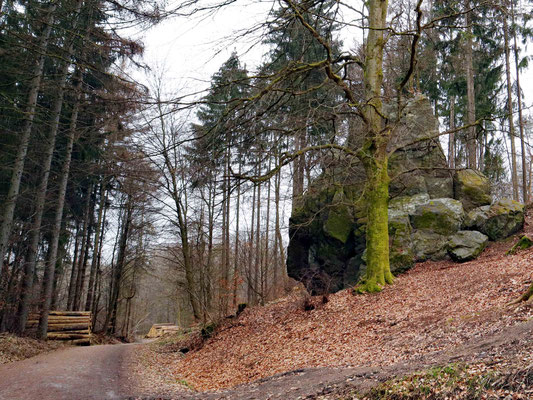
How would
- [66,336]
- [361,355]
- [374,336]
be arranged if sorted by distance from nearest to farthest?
[361,355] → [374,336] → [66,336]

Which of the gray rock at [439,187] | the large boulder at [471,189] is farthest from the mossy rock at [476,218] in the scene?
the gray rock at [439,187]

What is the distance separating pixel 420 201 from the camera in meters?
14.4

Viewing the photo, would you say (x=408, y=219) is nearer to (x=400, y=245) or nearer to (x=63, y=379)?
(x=400, y=245)

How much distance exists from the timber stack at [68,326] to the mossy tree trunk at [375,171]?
1272 centimetres

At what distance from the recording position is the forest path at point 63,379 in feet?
20.2

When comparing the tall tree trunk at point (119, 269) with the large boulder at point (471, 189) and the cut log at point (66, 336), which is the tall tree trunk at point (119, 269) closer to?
the cut log at point (66, 336)

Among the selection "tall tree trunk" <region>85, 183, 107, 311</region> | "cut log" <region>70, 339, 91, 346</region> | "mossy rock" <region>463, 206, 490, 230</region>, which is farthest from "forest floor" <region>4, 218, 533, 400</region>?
"tall tree trunk" <region>85, 183, 107, 311</region>

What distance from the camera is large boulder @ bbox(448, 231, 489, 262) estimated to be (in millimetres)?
12258

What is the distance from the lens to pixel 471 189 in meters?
14.8

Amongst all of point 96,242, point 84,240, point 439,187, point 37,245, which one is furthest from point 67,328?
point 439,187

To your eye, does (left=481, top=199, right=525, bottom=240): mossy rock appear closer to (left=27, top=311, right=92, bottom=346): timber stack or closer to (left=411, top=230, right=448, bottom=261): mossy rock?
(left=411, top=230, right=448, bottom=261): mossy rock

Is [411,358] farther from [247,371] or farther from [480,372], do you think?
[247,371]

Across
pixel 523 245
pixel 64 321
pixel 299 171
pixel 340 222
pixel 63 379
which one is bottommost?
pixel 64 321

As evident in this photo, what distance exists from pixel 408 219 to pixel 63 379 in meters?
11.4
